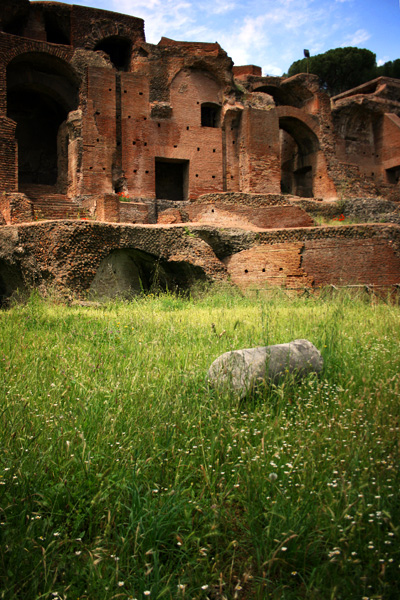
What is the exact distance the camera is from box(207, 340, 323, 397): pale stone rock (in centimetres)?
293

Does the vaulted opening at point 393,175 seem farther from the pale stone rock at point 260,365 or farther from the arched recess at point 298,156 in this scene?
the pale stone rock at point 260,365

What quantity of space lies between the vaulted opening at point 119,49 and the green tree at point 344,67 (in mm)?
23034

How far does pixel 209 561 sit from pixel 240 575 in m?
0.13

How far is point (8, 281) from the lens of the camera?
29.2ft

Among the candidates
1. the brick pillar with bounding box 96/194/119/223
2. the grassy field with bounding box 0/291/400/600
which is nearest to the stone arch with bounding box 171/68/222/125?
the brick pillar with bounding box 96/194/119/223

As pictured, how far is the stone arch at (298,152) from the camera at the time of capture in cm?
2289

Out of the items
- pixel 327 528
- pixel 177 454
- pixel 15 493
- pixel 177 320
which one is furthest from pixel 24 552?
pixel 177 320

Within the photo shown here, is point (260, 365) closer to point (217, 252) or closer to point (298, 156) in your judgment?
point (217, 252)

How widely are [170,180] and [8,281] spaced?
547 inches

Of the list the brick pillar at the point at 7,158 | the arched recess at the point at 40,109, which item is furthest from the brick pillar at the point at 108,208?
the arched recess at the point at 40,109

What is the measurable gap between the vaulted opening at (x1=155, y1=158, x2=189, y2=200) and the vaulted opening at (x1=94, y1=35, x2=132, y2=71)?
467 centimetres

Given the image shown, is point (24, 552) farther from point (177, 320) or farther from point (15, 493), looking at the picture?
point (177, 320)

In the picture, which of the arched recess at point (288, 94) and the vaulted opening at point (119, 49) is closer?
the vaulted opening at point (119, 49)

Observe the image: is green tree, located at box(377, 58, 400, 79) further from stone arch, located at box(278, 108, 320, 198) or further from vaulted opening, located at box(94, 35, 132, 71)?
vaulted opening, located at box(94, 35, 132, 71)
